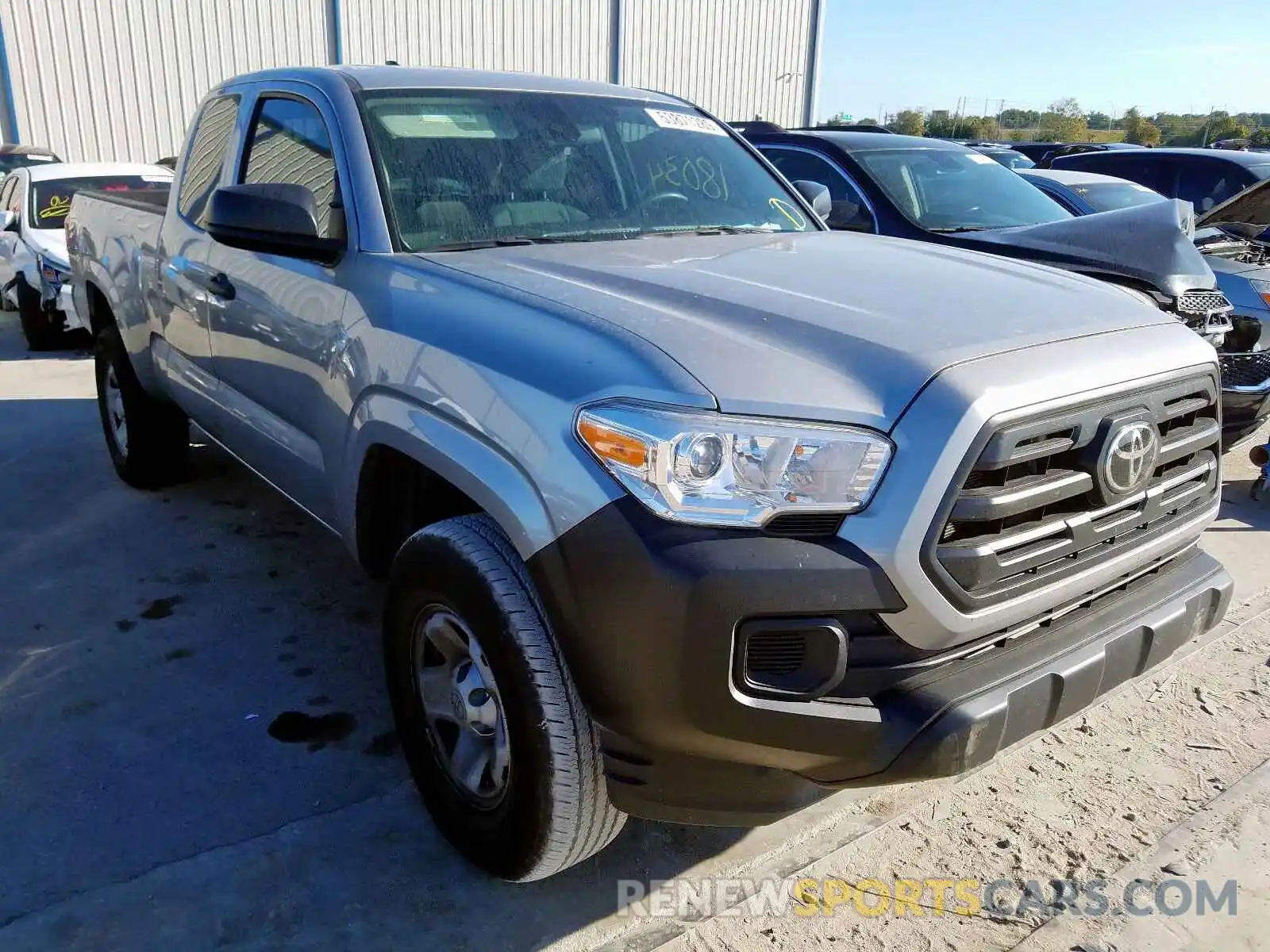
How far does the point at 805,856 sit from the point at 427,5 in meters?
18.4

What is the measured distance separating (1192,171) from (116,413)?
377 inches

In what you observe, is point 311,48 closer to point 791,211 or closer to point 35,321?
point 35,321

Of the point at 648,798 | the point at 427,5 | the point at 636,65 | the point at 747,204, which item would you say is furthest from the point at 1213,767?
the point at 636,65

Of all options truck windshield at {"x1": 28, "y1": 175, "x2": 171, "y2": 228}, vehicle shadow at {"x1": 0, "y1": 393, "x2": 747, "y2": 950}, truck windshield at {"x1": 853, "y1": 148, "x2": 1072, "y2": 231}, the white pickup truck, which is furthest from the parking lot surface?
truck windshield at {"x1": 28, "y1": 175, "x2": 171, "y2": 228}

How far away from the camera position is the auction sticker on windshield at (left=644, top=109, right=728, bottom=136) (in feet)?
11.8

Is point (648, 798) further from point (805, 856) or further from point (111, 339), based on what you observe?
point (111, 339)

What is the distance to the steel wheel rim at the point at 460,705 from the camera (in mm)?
2277

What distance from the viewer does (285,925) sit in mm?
2258

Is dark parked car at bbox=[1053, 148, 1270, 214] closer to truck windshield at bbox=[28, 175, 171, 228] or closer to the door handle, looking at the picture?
the door handle

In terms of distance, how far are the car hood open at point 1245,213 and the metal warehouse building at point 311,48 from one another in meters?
11.0

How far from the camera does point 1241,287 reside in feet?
17.9

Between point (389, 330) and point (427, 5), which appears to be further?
point (427, 5)

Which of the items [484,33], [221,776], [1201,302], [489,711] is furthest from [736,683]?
[484,33]

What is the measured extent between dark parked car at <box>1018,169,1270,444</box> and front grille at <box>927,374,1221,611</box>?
1.73m
